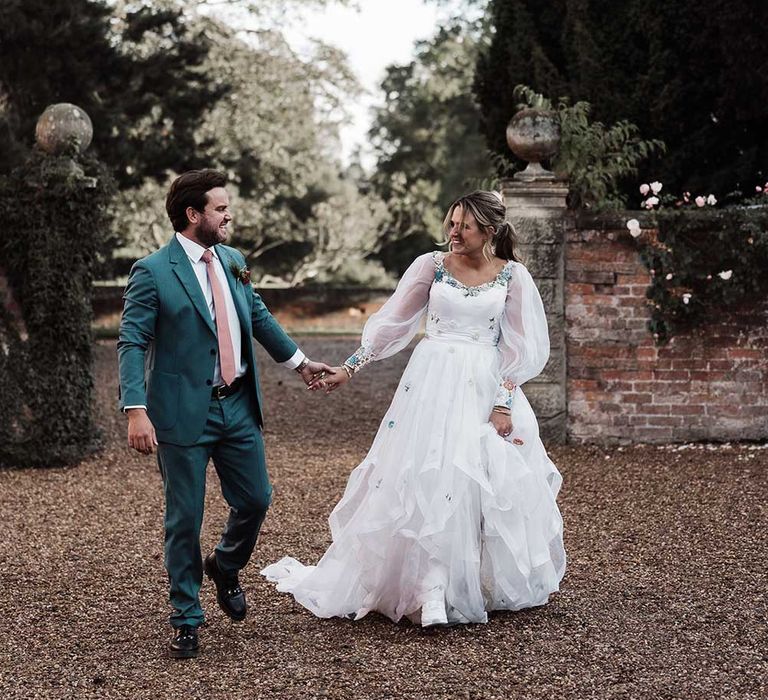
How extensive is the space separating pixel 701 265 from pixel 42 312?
16.4ft

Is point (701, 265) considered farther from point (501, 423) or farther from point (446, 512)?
point (446, 512)

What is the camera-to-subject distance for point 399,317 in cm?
510

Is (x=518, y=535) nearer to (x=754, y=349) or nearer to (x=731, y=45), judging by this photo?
(x=754, y=349)

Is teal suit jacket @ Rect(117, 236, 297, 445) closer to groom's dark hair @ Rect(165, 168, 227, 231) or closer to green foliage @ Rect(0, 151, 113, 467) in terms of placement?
groom's dark hair @ Rect(165, 168, 227, 231)

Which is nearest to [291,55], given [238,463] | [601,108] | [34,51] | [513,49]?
[34,51]

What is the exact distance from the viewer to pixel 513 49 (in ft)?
48.6

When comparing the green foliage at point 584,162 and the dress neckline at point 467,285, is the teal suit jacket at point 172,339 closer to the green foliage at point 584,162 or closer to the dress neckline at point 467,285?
the dress neckline at point 467,285

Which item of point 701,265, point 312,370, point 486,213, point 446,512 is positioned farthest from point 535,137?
point 446,512

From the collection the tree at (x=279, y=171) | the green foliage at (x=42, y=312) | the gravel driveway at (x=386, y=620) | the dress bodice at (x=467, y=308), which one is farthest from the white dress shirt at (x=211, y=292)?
the tree at (x=279, y=171)

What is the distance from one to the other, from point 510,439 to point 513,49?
1089 centimetres

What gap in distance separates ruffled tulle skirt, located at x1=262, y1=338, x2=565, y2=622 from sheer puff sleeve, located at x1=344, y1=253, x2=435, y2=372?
22 cm

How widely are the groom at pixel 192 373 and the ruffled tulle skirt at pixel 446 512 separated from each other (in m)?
0.56

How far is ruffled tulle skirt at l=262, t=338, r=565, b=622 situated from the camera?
15.2ft

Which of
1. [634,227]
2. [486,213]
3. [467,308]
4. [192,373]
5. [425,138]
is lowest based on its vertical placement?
[192,373]
